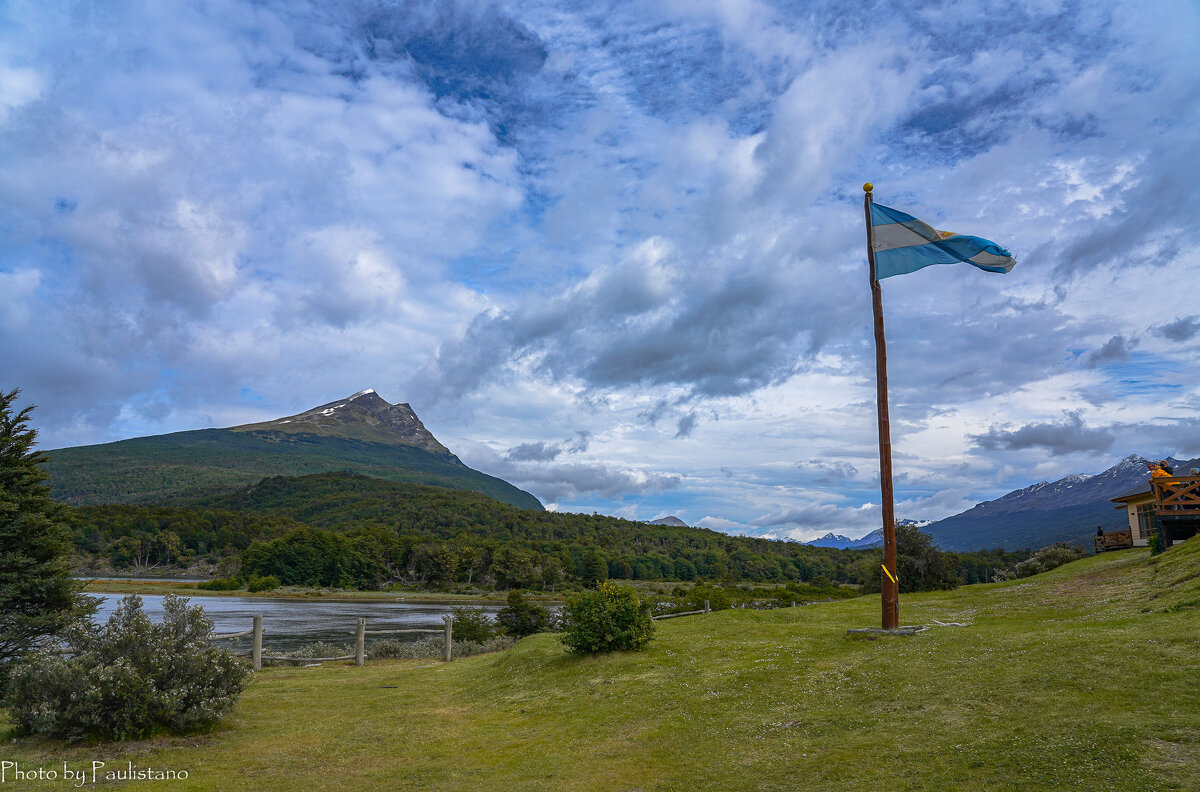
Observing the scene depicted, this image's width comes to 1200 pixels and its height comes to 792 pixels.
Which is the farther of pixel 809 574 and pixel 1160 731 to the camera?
pixel 809 574

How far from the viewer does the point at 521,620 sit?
96.0 ft

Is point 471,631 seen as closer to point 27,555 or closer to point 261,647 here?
point 261,647

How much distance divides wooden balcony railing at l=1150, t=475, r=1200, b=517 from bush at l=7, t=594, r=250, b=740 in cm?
3200

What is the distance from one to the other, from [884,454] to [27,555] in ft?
53.9

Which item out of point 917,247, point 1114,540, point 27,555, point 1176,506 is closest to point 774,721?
point 917,247

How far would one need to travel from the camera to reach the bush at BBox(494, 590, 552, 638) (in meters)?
29.0

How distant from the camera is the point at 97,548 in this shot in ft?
334

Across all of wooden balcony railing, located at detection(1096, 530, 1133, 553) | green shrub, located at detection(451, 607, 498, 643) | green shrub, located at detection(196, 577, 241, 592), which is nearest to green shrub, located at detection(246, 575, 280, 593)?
green shrub, located at detection(196, 577, 241, 592)

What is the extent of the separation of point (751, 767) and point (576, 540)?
446 feet

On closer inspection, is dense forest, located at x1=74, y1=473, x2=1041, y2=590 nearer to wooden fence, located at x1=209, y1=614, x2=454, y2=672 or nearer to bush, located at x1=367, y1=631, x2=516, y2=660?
bush, located at x1=367, y1=631, x2=516, y2=660

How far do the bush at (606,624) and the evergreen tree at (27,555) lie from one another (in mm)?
9473

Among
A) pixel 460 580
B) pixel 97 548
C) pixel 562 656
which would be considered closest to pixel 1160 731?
pixel 562 656

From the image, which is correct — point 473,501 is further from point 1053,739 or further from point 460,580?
point 1053,739

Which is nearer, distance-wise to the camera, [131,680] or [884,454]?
[131,680]
